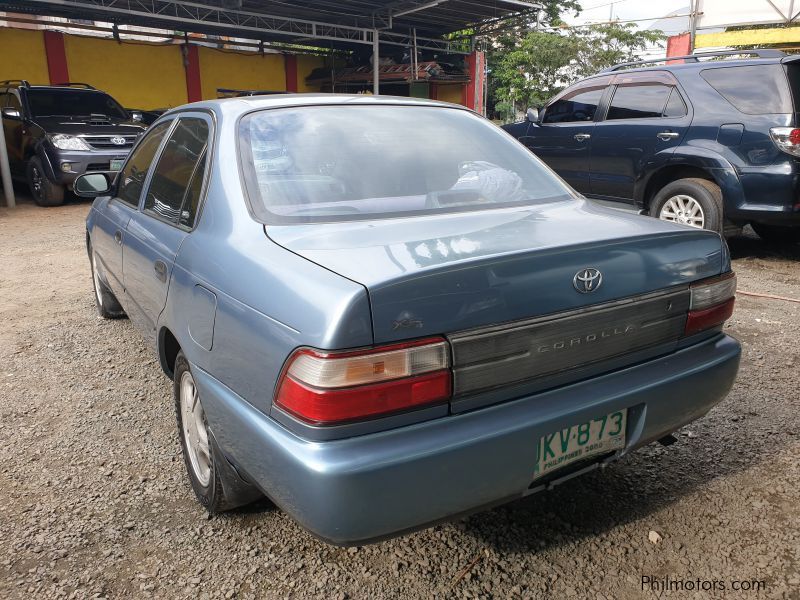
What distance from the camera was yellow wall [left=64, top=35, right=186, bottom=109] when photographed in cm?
1616

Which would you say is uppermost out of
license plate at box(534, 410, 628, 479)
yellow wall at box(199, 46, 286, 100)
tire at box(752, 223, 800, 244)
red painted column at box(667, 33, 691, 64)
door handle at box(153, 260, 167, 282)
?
red painted column at box(667, 33, 691, 64)

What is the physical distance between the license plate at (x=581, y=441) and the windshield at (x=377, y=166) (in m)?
0.93

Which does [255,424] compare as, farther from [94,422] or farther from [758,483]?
[758,483]

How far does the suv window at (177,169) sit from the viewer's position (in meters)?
2.68

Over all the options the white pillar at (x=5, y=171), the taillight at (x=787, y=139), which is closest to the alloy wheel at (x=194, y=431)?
the taillight at (x=787, y=139)

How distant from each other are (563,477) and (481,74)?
20824 millimetres

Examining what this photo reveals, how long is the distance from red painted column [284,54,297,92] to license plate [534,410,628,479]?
65.4 feet

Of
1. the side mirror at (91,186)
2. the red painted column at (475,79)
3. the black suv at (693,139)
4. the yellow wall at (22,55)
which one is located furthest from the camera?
the red painted column at (475,79)

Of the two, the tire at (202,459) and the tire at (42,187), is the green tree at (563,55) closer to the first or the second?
the tire at (42,187)

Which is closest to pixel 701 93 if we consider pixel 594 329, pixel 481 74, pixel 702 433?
pixel 702 433

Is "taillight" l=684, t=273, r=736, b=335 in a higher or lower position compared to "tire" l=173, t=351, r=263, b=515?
higher

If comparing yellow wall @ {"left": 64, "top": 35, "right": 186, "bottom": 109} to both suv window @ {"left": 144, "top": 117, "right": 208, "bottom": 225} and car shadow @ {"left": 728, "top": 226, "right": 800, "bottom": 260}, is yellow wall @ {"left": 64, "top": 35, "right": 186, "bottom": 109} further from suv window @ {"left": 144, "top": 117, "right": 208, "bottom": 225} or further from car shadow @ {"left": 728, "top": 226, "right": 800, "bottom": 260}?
suv window @ {"left": 144, "top": 117, "right": 208, "bottom": 225}

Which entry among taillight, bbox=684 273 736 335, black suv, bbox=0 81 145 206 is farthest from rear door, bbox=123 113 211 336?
black suv, bbox=0 81 145 206

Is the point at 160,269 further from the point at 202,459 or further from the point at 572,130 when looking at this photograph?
the point at 572,130
